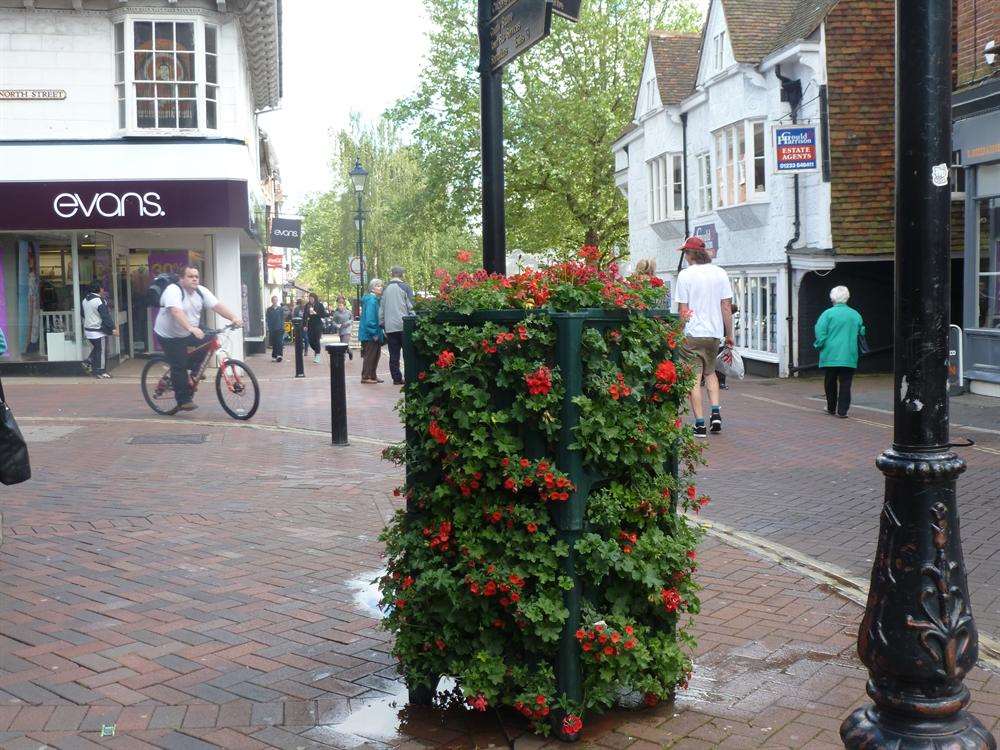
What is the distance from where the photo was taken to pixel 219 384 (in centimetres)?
1286

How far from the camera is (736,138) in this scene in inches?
953

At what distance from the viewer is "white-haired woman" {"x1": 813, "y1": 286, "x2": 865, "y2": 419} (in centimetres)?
1286

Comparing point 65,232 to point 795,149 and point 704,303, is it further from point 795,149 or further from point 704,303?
point 704,303

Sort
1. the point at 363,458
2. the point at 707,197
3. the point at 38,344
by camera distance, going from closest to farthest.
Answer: the point at 363,458 → the point at 38,344 → the point at 707,197

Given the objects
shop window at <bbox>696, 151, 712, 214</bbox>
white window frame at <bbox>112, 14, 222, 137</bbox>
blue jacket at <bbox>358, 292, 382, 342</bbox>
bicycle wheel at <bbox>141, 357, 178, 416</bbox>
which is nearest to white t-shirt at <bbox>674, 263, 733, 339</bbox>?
bicycle wheel at <bbox>141, 357, 178, 416</bbox>

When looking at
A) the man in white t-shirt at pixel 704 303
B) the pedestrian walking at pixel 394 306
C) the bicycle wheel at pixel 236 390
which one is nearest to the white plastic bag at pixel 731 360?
the man in white t-shirt at pixel 704 303

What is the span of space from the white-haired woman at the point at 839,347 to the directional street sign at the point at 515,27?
8.61 metres

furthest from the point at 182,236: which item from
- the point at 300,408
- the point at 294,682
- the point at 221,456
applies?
the point at 294,682

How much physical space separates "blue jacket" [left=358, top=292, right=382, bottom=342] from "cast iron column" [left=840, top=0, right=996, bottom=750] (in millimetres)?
15335

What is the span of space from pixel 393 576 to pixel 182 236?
22.5m

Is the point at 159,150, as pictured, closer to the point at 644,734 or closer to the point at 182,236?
the point at 182,236

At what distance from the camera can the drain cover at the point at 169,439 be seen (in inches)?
430

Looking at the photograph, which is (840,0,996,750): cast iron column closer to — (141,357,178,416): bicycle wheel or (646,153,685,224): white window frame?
(141,357,178,416): bicycle wheel

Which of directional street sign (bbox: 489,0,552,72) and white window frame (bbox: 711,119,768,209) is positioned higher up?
white window frame (bbox: 711,119,768,209)
